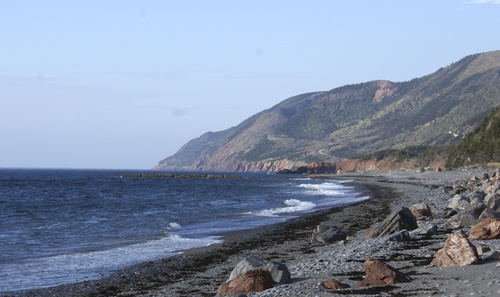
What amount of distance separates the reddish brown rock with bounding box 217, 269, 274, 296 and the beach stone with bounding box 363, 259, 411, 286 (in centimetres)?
232

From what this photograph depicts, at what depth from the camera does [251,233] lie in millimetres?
32031

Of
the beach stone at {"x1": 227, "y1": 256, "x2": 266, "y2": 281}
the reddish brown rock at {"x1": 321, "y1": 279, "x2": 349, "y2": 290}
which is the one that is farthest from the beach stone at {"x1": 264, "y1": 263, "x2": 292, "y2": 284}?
the reddish brown rock at {"x1": 321, "y1": 279, "x2": 349, "y2": 290}

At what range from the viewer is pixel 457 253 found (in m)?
15.2

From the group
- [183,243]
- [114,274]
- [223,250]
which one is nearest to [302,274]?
[114,274]

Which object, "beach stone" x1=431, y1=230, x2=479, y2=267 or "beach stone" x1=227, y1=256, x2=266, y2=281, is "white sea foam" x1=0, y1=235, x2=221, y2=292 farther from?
"beach stone" x1=431, y1=230, x2=479, y2=267

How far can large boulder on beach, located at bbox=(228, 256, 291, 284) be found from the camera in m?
15.4

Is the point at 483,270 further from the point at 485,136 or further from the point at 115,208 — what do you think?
the point at 485,136

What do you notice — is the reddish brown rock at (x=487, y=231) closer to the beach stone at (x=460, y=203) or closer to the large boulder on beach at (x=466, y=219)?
the large boulder on beach at (x=466, y=219)

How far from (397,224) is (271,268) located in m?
10.0

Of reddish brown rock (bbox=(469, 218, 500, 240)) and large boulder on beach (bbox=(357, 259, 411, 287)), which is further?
reddish brown rock (bbox=(469, 218, 500, 240))

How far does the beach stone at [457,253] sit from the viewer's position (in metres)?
14.9

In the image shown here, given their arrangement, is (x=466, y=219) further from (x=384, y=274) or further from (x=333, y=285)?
(x=333, y=285)

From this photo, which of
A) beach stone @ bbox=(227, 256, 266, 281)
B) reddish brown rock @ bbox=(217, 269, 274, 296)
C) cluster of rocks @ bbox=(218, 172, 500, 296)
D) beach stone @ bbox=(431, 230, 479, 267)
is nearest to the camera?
cluster of rocks @ bbox=(218, 172, 500, 296)

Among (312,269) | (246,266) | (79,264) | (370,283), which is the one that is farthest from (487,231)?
(79,264)
